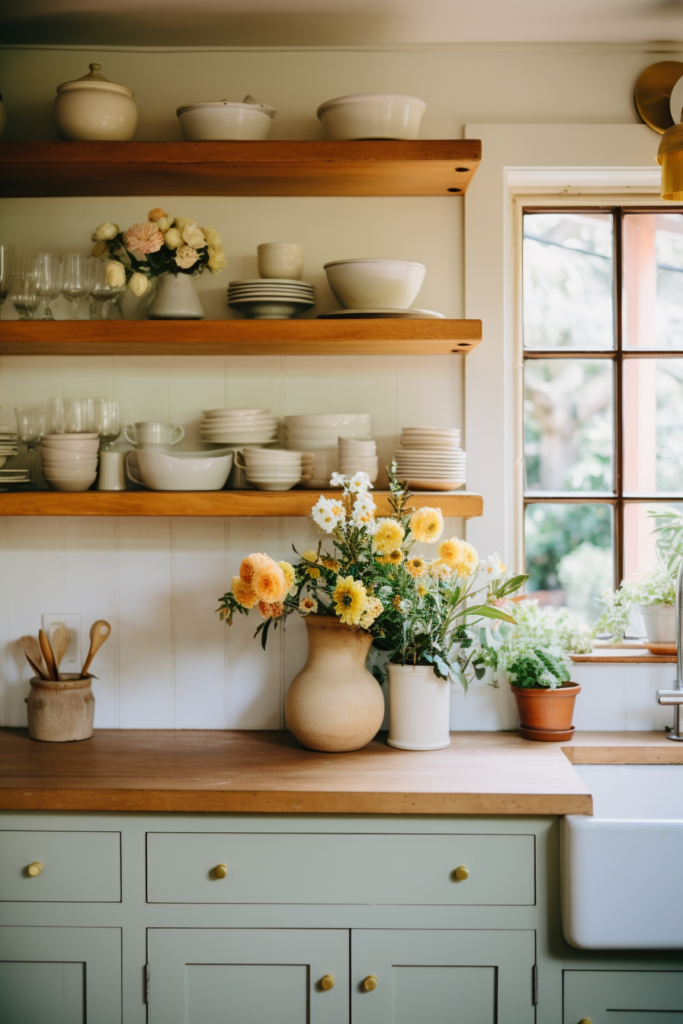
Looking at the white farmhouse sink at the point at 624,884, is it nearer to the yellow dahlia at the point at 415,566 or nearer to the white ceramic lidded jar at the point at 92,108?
the yellow dahlia at the point at 415,566

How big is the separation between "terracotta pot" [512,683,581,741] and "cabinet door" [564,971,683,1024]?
54 cm

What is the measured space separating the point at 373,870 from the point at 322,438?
96cm

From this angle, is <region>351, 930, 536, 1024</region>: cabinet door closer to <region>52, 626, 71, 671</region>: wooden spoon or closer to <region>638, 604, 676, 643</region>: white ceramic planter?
<region>638, 604, 676, 643</region>: white ceramic planter

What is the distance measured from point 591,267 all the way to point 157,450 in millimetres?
1269

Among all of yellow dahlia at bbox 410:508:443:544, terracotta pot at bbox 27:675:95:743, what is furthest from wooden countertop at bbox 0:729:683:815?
yellow dahlia at bbox 410:508:443:544

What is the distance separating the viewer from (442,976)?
170cm

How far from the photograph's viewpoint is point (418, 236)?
7.26 feet

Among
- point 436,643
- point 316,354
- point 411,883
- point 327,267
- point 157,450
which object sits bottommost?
point 411,883

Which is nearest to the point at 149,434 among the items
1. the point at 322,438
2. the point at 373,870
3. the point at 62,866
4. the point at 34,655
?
the point at 322,438

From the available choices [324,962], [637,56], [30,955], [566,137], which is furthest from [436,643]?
[637,56]

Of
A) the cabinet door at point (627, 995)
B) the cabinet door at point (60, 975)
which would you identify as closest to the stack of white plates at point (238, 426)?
the cabinet door at point (60, 975)

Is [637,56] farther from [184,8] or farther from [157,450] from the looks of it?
[157,450]

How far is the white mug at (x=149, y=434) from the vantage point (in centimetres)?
205

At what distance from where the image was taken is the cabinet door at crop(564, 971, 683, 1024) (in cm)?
170
